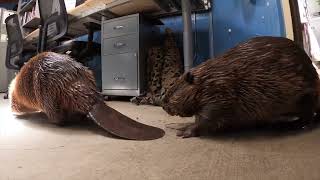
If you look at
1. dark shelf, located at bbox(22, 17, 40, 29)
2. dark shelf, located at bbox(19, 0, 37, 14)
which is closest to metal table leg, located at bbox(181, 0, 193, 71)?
dark shelf, located at bbox(22, 17, 40, 29)

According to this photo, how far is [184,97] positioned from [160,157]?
345 millimetres

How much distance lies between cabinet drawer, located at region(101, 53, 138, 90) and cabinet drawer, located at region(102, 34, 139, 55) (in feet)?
0.17

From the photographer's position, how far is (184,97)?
1104mm

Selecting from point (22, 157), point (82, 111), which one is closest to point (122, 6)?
point (82, 111)

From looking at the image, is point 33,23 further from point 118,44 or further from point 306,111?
point 306,111

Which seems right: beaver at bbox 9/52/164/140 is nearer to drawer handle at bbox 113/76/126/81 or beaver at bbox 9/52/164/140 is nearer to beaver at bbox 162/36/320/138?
beaver at bbox 162/36/320/138

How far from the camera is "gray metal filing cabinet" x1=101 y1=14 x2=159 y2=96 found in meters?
2.73

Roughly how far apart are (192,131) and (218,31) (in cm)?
196

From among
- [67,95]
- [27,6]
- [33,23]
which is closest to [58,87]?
[67,95]

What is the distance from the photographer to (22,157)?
2.76 ft

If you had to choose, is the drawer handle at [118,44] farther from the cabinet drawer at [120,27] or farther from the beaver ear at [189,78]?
the beaver ear at [189,78]

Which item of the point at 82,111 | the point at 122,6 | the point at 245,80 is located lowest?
the point at 82,111

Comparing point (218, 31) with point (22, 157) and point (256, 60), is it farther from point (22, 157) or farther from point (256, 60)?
point (22, 157)

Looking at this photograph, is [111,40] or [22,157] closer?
[22,157]
